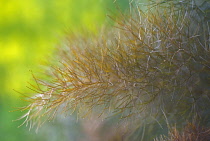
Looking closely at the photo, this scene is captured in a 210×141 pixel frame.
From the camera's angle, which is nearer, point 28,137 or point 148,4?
point 148,4

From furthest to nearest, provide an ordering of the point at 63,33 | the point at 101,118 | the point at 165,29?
the point at 63,33, the point at 101,118, the point at 165,29

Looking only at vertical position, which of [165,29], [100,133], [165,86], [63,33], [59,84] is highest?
[63,33]

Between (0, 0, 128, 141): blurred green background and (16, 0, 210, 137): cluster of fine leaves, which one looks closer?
(16, 0, 210, 137): cluster of fine leaves

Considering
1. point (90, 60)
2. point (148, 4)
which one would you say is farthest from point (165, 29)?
point (90, 60)

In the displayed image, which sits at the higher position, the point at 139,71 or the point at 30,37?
the point at 30,37

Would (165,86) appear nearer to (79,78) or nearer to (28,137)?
(79,78)
